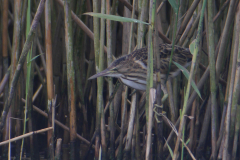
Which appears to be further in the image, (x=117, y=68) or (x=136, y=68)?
(x=136, y=68)

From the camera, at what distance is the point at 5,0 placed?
96.6 inches

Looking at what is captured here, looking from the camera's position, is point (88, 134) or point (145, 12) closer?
point (145, 12)

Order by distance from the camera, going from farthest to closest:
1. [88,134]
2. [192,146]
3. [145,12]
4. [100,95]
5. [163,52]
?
[88,134] < [192,146] < [163,52] < [100,95] < [145,12]

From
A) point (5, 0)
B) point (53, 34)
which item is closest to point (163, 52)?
point (53, 34)

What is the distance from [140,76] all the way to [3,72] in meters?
1.29

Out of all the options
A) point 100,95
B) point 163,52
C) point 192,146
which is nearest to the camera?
point 100,95

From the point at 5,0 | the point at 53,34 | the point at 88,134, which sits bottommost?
the point at 88,134

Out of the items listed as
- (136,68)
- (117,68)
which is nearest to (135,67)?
(136,68)

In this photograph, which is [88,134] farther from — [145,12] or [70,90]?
[145,12]

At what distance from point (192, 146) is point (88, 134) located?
1.01m

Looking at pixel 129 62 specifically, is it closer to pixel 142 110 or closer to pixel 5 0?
pixel 142 110

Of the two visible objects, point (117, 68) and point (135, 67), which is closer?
point (117, 68)

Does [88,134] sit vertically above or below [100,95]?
below

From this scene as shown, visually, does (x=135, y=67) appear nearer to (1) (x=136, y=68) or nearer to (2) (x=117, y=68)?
(1) (x=136, y=68)
